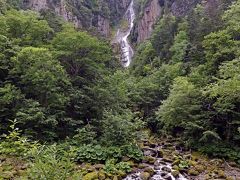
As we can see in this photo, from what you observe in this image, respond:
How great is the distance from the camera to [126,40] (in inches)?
3255

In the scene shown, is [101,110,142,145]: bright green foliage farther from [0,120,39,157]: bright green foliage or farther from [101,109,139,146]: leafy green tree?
[0,120,39,157]: bright green foliage

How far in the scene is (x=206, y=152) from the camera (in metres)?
20.8

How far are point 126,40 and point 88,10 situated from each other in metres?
13.5

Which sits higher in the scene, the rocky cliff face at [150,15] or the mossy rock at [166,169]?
the rocky cliff face at [150,15]

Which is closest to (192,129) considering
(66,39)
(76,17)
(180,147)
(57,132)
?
(180,147)

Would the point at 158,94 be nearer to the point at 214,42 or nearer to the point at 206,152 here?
the point at 214,42

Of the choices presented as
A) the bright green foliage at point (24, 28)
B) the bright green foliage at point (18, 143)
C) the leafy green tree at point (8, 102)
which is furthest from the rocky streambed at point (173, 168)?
the bright green foliage at point (24, 28)

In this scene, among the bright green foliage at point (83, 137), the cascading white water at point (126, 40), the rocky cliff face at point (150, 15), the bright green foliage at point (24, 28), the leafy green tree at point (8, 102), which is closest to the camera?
the leafy green tree at point (8, 102)

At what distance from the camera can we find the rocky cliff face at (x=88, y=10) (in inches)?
2562

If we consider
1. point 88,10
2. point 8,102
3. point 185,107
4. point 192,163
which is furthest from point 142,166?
point 88,10

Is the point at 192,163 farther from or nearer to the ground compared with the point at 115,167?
farther from the ground

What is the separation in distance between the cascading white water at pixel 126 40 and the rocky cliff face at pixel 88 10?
3.35m

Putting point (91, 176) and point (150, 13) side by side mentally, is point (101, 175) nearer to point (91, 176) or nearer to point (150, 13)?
point (91, 176)

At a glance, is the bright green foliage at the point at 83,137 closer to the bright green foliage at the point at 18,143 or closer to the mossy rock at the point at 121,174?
the mossy rock at the point at 121,174
